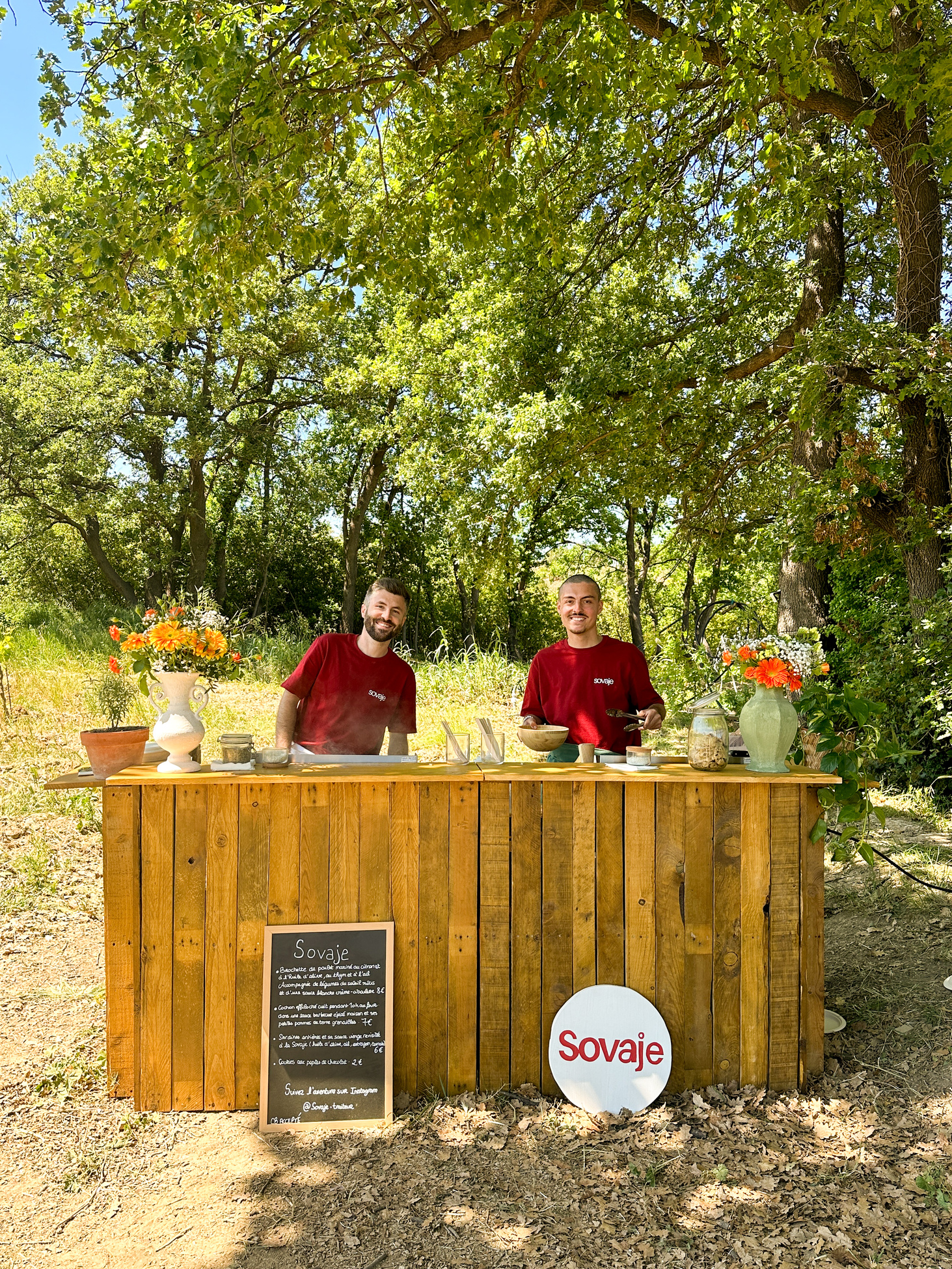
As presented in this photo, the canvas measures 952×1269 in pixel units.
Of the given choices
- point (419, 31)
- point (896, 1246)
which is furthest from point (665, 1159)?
point (419, 31)

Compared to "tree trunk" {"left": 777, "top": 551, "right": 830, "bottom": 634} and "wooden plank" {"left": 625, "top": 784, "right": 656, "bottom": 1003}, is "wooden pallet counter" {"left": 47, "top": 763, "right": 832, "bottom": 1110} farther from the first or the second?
"tree trunk" {"left": 777, "top": 551, "right": 830, "bottom": 634}

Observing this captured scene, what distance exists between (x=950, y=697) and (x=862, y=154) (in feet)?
13.3

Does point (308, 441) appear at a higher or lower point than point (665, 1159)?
higher

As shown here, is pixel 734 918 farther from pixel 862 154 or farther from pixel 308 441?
pixel 308 441

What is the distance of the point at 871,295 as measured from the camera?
841 centimetres

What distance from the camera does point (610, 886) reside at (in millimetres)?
3119

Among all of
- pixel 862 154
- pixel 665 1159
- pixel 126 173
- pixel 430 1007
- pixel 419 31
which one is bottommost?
pixel 665 1159

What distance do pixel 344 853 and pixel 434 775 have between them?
1.33 feet

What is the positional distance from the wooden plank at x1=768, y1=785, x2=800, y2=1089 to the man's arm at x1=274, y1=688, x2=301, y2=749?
80.8 inches

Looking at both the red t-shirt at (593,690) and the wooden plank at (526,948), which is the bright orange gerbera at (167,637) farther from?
the red t-shirt at (593,690)

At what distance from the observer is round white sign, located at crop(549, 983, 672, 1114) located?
9.89 feet

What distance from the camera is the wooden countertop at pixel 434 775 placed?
3045 millimetres

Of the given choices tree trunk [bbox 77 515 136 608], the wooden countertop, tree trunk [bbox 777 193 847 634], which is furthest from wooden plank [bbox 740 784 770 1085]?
tree trunk [bbox 77 515 136 608]

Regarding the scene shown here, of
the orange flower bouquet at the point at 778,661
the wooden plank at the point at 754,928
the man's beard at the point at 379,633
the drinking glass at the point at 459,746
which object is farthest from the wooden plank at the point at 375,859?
the orange flower bouquet at the point at 778,661
